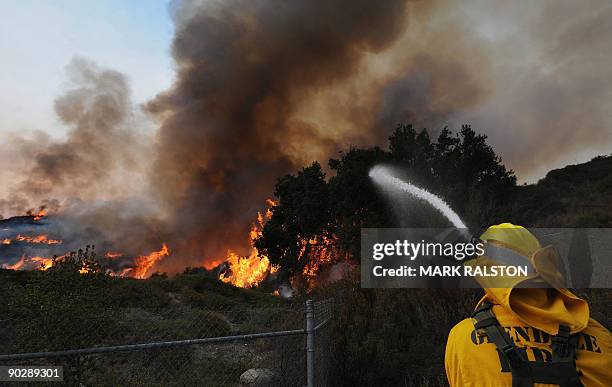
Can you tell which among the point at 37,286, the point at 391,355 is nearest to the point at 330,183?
the point at 391,355

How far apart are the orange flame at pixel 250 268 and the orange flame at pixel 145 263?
8.10 m

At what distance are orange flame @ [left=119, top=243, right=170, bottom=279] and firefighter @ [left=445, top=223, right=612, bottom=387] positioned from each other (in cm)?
4137

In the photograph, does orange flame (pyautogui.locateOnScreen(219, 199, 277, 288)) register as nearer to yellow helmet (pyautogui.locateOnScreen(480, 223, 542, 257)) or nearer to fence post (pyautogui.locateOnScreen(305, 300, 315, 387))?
fence post (pyautogui.locateOnScreen(305, 300, 315, 387))

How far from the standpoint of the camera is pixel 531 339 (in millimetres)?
1490

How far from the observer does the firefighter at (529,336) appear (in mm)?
1446

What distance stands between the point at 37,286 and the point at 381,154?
25.9 metres

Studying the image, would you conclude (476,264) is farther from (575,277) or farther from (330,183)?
(330,183)

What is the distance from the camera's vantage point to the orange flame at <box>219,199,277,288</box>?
36.2 m

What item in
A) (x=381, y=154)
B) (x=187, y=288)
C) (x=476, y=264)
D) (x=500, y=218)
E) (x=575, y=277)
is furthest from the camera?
(x=381, y=154)

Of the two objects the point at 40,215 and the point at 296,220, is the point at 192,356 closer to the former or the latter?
the point at 296,220

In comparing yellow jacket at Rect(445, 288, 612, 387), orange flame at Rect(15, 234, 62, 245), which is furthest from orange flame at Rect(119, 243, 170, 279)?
yellow jacket at Rect(445, 288, 612, 387)

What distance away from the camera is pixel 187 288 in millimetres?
20453

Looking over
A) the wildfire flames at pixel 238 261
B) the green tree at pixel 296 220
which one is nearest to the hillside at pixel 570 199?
the wildfire flames at pixel 238 261

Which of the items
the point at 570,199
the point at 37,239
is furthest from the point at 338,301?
the point at 37,239
